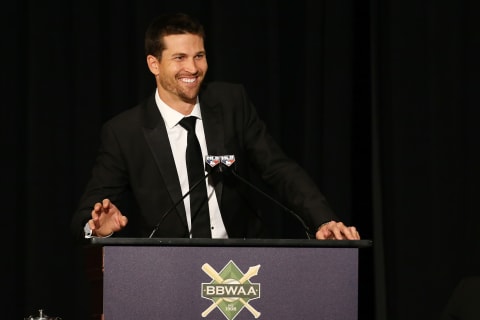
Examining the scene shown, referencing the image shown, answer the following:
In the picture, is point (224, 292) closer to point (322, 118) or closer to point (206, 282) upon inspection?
point (206, 282)

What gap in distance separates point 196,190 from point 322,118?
4.06 ft

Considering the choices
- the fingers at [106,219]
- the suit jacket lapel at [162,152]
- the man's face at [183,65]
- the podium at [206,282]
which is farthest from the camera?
the man's face at [183,65]

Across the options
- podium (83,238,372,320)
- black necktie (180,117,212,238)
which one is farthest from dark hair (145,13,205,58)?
podium (83,238,372,320)

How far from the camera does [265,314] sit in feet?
6.70

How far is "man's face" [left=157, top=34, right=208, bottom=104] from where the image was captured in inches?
115

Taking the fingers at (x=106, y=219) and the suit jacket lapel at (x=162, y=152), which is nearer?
the fingers at (x=106, y=219)

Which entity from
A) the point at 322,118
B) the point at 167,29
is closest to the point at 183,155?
the point at 167,29

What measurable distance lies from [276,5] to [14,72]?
1.23m

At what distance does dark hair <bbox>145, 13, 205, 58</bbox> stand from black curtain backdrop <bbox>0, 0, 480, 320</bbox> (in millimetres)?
844

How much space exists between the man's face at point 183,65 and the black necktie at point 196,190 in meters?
0.11

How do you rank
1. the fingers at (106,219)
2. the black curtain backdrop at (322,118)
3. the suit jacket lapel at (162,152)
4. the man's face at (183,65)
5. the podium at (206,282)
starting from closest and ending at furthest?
1. the podium at (206,282)
2. the fingers at (106,219)
3. the suit jacket lapel at (162,152)
4. the man's face at (183,65)
5. the black curtain backdrop at (322,118)

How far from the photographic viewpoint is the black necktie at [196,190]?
2807 mm

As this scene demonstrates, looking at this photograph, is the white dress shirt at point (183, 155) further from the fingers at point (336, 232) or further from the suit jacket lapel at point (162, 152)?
the fingers at point (336, 232)

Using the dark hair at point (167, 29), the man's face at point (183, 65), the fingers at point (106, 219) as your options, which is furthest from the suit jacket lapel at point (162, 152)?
the fingers at point (106, 219)
